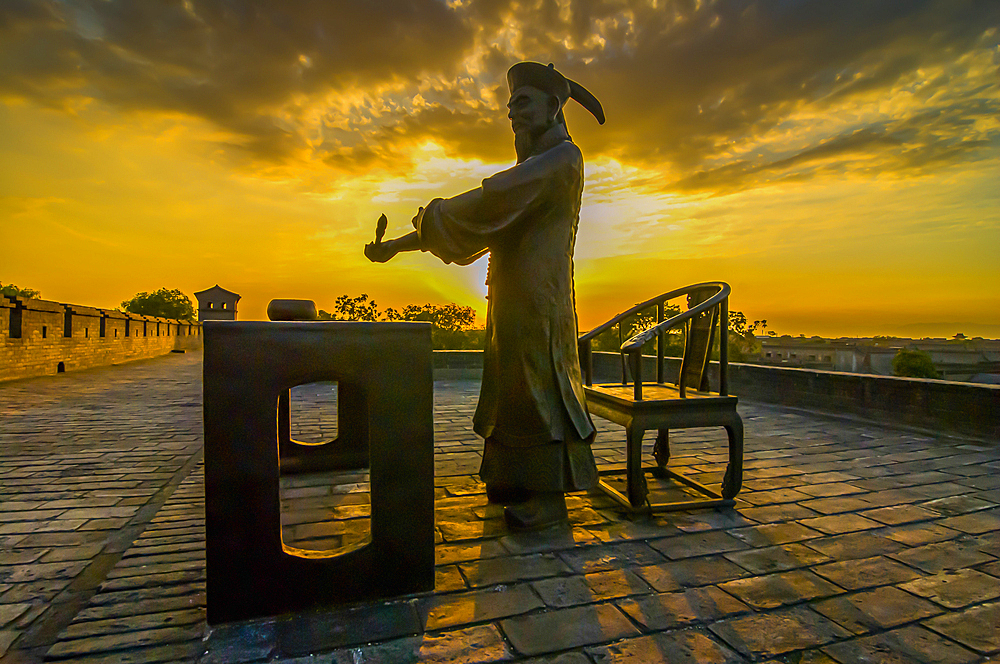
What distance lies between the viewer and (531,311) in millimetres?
2527

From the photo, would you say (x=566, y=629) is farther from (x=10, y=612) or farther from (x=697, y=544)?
(x=10, y=612)

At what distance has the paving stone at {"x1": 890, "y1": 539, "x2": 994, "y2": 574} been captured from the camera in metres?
2.19

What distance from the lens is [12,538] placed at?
2.50 m

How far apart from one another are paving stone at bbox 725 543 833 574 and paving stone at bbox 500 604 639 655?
2.45ft

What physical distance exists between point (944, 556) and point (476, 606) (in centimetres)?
210

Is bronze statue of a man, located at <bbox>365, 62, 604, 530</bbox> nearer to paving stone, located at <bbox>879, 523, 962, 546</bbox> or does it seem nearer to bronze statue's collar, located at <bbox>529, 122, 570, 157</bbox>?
bronze statue's collar, located at <bbox>529, 122, 570, 157</bbox>

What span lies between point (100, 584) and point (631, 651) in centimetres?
205

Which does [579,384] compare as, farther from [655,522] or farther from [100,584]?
[100,584]

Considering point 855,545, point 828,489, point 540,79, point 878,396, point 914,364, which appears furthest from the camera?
point 914,364

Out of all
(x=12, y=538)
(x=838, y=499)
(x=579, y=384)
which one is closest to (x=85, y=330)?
(x=12, y=538)

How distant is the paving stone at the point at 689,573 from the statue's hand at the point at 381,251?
188 centimetres

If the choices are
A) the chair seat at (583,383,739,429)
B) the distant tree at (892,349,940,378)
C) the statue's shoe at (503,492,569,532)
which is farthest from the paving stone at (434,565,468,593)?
the distant tree at (892,349,940,378)

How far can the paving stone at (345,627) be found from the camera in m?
1.62

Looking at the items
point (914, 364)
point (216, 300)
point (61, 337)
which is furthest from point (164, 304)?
point (914, 364)
